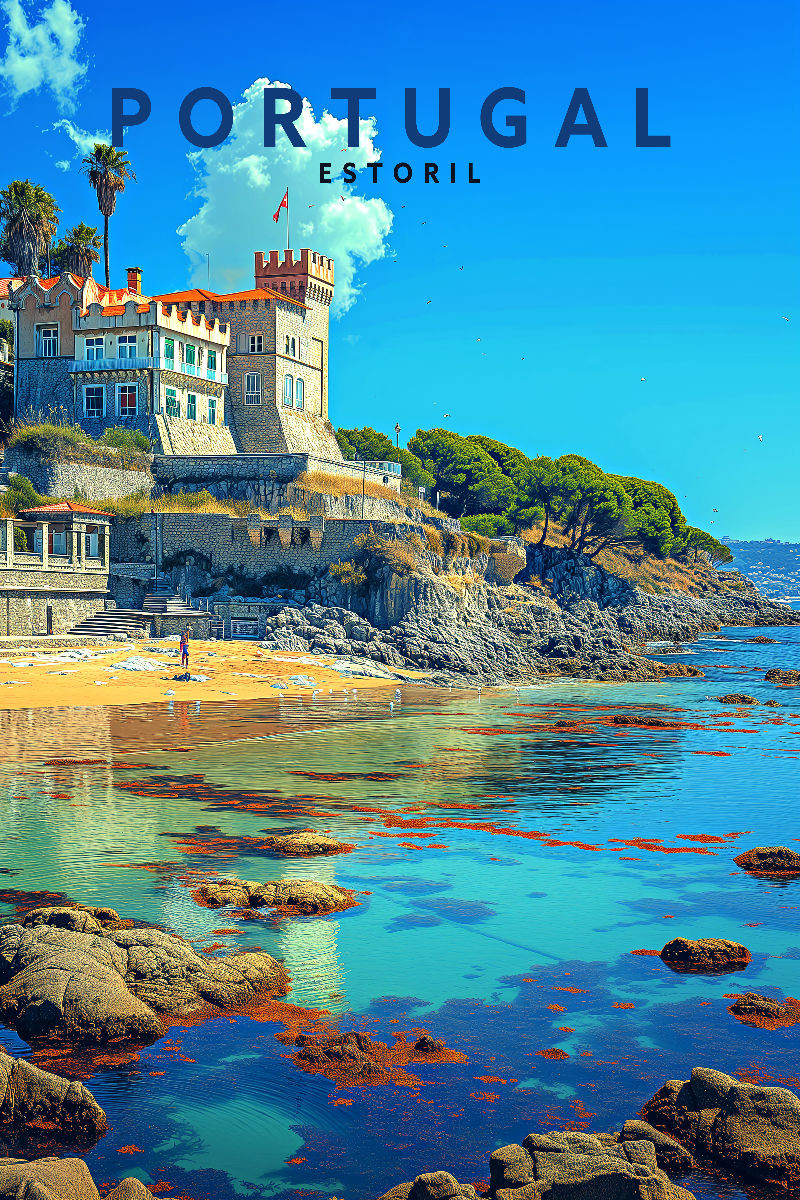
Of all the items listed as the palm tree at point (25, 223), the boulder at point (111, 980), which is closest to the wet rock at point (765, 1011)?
the boulder at point (111, 980)

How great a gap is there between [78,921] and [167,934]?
43.6 inches

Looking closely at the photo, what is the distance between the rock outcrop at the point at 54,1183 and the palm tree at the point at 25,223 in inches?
2823

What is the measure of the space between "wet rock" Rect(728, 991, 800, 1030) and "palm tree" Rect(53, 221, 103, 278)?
2794 inches

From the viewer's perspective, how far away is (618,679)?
170ft

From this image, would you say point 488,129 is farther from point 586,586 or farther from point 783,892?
point 586,586

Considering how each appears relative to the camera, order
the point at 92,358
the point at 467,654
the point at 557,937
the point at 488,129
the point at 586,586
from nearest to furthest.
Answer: the point at 557,937 < the point at 488,129 < the point at 467,654 < the point at 92,358 < the point at 586,586

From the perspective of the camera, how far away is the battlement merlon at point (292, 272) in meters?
70.0

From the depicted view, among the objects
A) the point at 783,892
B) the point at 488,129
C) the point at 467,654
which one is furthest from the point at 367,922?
the point at 467,654

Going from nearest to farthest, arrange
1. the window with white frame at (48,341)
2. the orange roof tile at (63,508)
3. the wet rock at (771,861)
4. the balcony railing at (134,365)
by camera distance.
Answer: the wet rock at (771,861) → the orange roof tile at (63,508) → the balcony railing at (134,365) → the window with white frame at (48,341)

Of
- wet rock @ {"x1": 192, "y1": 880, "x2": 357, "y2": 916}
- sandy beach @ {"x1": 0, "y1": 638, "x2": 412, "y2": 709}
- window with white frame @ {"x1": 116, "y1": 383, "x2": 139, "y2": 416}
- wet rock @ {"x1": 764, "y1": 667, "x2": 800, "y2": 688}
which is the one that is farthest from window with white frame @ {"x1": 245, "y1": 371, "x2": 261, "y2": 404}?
wet rock @ {"x1": 192, "y1": 880, "x2": 357, "y2": 916}

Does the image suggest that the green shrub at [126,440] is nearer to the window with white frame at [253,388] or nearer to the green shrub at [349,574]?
the window with white frame at [253,388]

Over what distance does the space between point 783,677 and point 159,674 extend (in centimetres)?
3169

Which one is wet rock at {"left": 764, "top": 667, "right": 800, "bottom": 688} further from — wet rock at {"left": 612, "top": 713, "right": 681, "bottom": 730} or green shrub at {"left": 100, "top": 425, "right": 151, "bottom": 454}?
green shrub at {"left": 100, "top": 425, "right": 151, "bottom": 454}

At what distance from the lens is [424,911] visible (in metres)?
13.7
